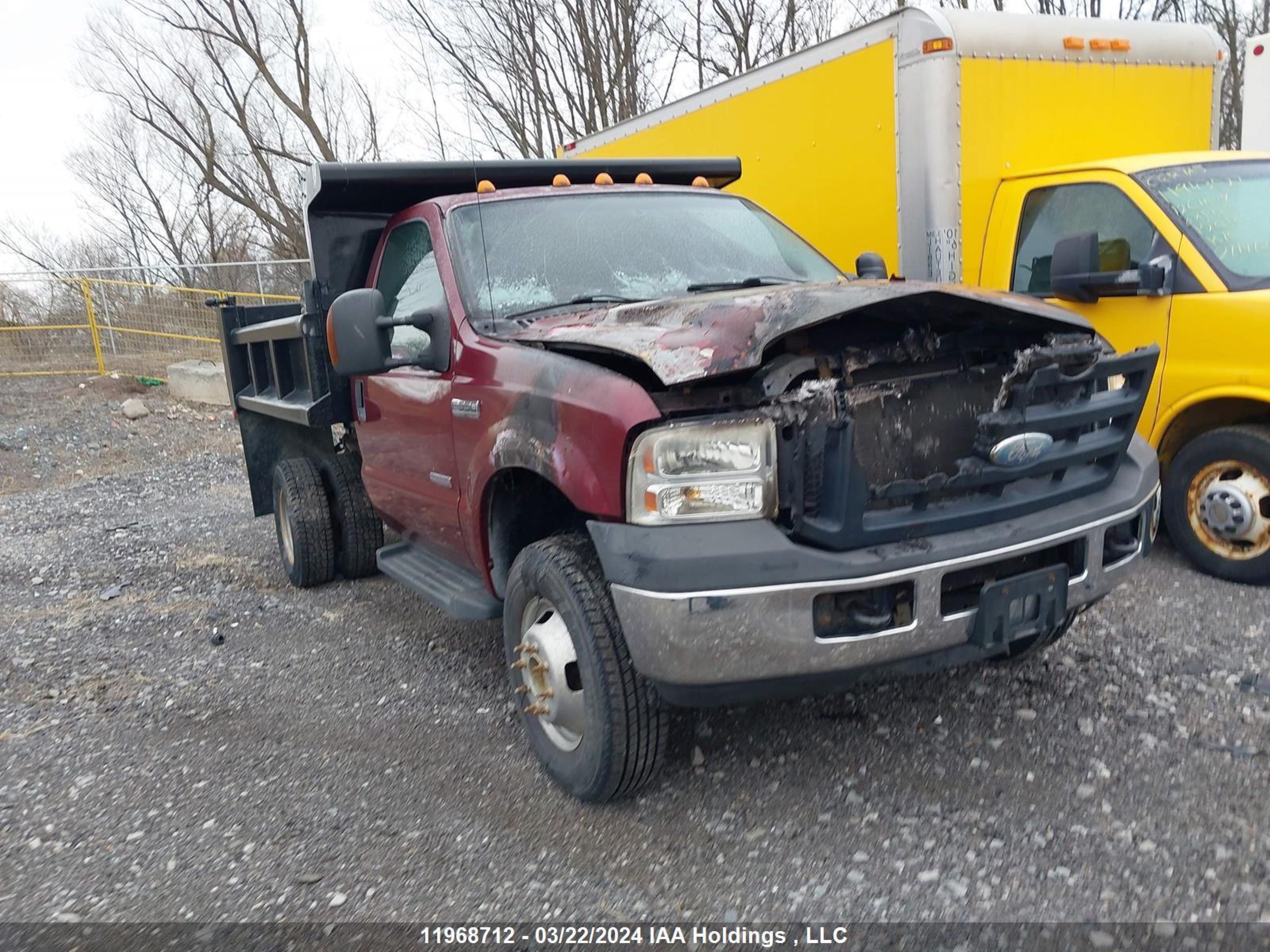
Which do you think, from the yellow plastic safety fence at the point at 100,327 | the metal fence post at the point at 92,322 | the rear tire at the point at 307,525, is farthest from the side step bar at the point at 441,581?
the metal fence post at the point at 92,322

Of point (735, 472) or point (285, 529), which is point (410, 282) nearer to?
point (735, 472)

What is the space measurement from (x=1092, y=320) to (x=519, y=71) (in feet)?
70.8

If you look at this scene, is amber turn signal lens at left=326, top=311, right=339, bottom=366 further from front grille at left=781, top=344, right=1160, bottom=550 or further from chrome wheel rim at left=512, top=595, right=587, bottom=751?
front grille at left=781, top=344, right=1160, bottom=550

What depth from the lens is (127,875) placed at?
2.98 meters

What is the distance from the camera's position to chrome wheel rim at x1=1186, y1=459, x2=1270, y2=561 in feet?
15.0

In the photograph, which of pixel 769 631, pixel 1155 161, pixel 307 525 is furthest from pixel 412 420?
pixel 1155 161

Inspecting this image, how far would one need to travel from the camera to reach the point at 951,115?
589cm

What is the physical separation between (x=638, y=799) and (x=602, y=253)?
2.10 meters

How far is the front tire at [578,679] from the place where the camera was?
2.91 metres

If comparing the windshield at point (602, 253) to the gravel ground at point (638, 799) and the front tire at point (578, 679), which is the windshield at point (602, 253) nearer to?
the front tire at point (578, 679)

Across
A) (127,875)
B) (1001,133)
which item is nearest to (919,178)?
(1001,133)

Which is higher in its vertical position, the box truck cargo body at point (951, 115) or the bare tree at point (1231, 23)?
the bare tree at point (1231, 23)

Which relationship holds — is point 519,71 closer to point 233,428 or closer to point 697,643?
point 233,428

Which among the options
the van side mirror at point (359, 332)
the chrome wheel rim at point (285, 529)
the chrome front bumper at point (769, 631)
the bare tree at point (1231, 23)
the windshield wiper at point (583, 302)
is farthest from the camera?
the bare tree at point (1231, 23)
